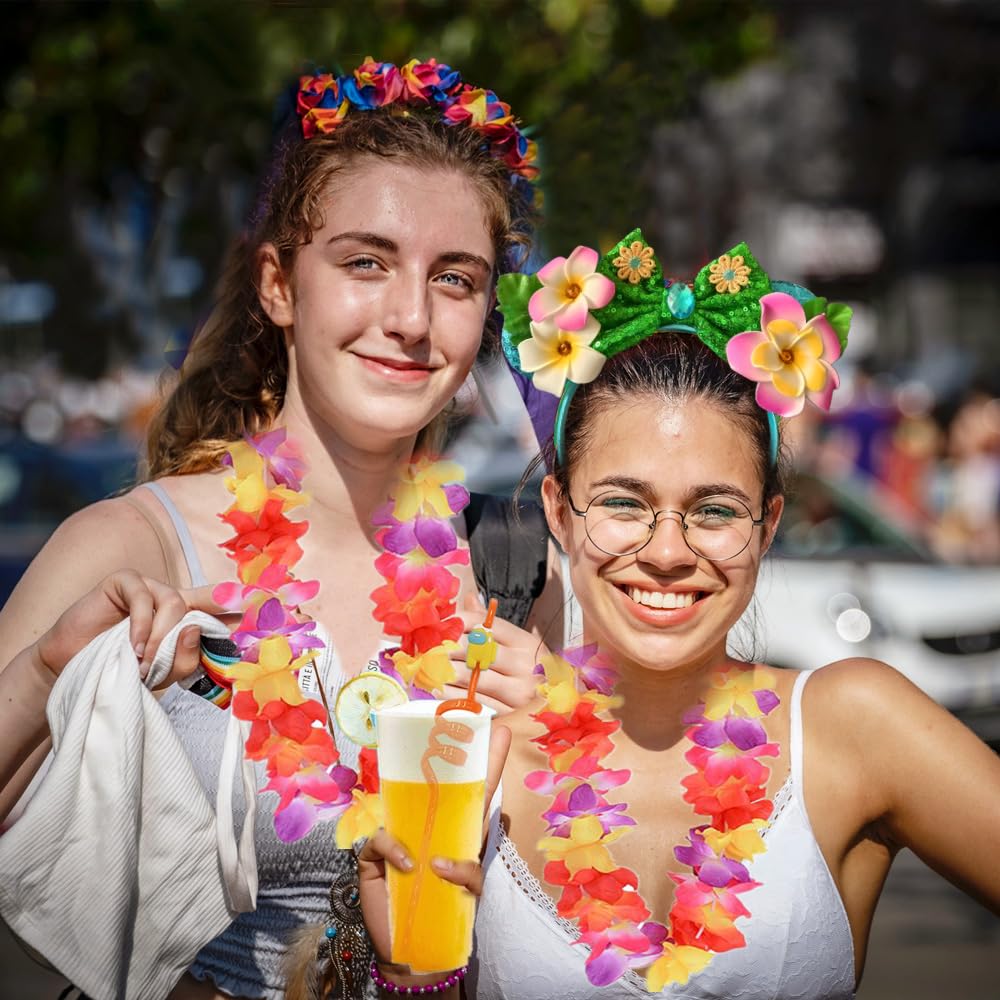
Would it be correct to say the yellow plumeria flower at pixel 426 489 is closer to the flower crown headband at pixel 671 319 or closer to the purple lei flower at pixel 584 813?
the flower crown headband at pixel 671 319

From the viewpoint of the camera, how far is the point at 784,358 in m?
2.46

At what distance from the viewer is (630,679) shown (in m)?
2.60

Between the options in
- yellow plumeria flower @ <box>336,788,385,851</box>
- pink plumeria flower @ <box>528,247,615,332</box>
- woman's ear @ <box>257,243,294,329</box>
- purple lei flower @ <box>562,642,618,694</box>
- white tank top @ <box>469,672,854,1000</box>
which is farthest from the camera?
woman's ear @ <box>257,243,294,329</box>

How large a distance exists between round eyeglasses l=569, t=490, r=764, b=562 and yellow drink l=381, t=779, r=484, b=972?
0.49 meters

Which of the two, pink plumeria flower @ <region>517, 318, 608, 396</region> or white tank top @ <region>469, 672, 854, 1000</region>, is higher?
pink plumeria flower @ <region>517, 318, 608, 396</region>

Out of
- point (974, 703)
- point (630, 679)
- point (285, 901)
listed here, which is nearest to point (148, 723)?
point (285, 901)

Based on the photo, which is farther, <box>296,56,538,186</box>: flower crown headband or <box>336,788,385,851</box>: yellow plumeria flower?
<box>296,56,538,186</box>: flower crown headband

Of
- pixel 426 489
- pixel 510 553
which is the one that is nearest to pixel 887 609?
pixel 510 553

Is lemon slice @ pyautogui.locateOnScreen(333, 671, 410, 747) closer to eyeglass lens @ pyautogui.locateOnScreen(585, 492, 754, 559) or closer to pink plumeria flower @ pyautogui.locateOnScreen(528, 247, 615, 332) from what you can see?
eyeglass lens @ pyautogui.locateOnScreen(585, 492, 754, 559)

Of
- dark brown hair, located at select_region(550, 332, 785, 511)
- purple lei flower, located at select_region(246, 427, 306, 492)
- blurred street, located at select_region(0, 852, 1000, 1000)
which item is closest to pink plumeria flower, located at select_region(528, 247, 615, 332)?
dark brown hair, located at select_region(550, 332, 785, 511)

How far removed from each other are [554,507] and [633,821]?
1.84ft

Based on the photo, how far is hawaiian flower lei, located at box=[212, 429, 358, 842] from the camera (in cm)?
241

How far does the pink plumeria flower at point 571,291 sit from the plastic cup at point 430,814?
0.69 meters

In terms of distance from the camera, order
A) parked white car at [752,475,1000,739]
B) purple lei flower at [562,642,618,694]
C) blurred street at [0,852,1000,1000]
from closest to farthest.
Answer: purple lei flower at [562,642,618,694] < blurred street at [0,852,1000,1000] < parked white car at [752,475,1000,739]
